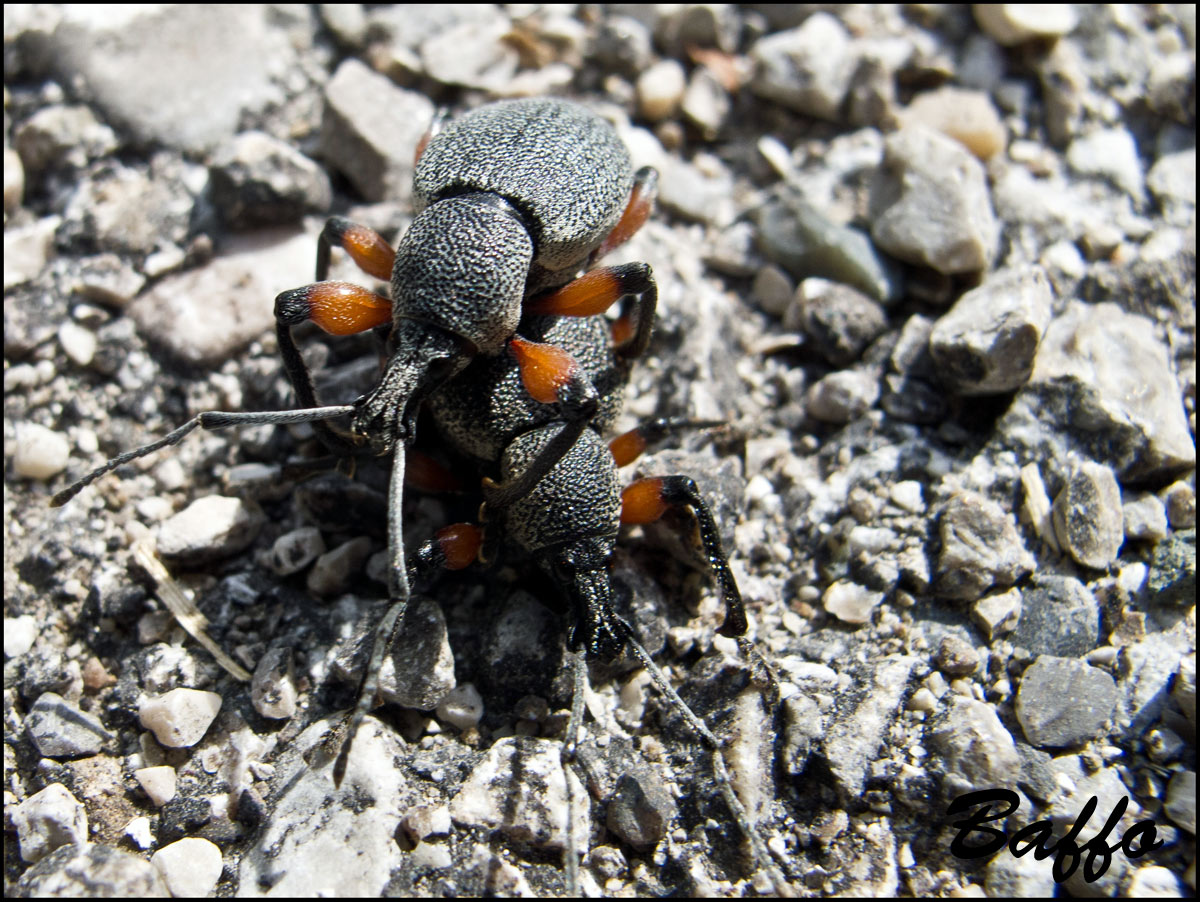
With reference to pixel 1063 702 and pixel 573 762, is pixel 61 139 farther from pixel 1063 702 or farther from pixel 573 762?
pixel 1063 702

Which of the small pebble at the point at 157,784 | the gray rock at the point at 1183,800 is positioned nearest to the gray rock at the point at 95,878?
the small pebble at the point at 157,784

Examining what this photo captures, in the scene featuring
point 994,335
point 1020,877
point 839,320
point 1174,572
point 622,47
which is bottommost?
point 1020,877

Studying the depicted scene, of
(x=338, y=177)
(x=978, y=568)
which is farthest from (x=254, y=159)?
(x=978, y=568)

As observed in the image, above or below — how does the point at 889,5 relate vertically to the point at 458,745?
above

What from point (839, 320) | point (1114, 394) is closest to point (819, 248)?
point (839, 320)

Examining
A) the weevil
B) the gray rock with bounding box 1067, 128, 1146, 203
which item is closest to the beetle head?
the weevil

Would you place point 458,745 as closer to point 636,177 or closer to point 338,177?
point 636,177

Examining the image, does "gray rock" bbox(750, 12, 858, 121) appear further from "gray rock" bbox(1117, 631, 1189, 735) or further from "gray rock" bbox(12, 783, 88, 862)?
"gray rock" bbox(12, 783, 88, 862)
